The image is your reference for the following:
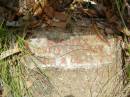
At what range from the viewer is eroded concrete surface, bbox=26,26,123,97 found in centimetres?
239

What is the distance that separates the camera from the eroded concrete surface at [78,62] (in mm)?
2387

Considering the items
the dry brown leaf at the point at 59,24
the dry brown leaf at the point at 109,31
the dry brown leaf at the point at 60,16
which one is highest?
the dry brown leaf at the point at 60,16

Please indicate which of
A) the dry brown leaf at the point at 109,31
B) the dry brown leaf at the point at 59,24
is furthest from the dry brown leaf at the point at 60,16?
the dry brown leaf at the point at 109,31

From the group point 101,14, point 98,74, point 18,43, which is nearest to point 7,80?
point 18,43

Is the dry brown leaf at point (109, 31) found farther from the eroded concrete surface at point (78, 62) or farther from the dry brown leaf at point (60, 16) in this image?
the dry brown leaf at point (60, 16)

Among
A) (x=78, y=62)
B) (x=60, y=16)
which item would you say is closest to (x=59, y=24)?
(x=60, y=16)

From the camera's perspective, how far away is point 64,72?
2.39 meters

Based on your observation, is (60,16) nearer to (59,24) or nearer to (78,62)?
(59,24)

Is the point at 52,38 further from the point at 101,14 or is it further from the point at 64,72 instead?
the point at 101,14

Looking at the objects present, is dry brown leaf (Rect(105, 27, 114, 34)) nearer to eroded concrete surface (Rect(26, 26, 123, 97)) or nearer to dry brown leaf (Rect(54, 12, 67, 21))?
eroded concrete surface (Rect(26, 26, 123, 97))

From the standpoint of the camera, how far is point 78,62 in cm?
242

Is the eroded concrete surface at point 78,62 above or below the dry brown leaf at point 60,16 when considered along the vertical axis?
below

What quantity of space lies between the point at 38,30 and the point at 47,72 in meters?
0.31

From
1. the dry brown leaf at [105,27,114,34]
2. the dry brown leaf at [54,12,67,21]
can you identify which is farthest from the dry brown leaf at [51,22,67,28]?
the dry brown leaf at [105,27,114,34]
